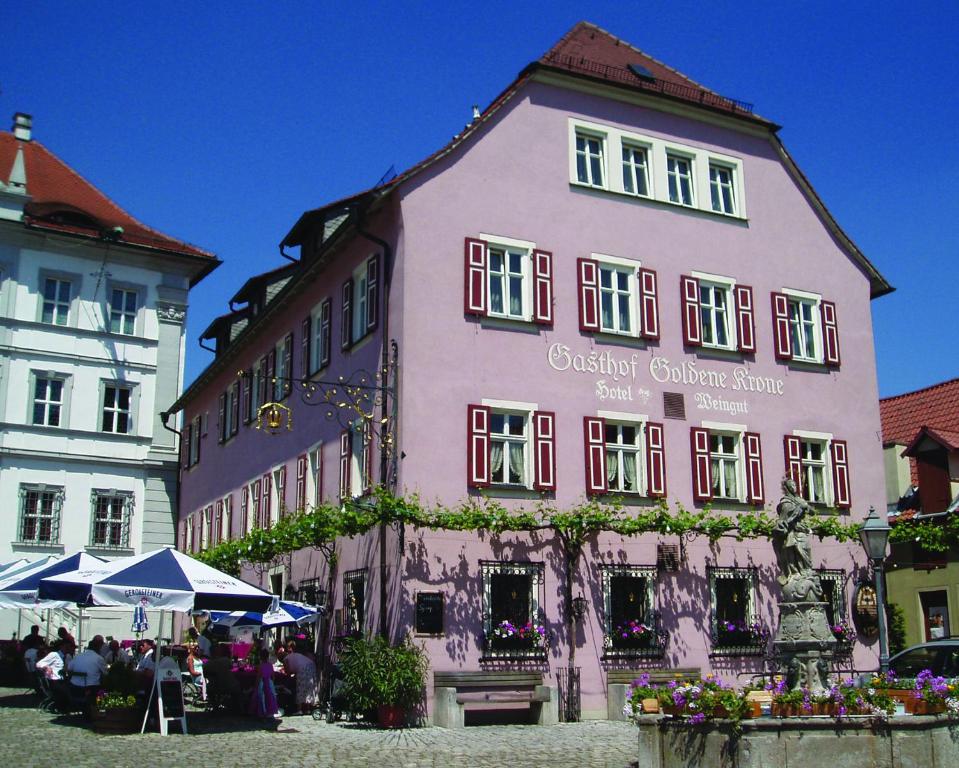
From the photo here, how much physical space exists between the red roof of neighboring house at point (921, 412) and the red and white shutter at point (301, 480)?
15.1 meters

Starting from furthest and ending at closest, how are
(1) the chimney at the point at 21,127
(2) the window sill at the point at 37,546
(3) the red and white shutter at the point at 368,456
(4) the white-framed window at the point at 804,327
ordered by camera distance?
(1) the chimney at the point at 21,127 → (2) the window sill at the point at 37,546 → (4) the white-framed window at the point at 804,327 → (3) the red and white shutter at the point at 368,456

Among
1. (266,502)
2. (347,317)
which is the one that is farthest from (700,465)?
(266,502)

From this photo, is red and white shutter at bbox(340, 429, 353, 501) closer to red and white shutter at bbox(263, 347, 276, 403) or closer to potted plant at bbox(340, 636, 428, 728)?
potted plant at bbox(340, 636, 428, 728)

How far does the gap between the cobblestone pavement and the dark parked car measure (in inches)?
177

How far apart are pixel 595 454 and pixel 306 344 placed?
318 inches

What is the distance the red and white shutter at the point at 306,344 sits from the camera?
26078mm

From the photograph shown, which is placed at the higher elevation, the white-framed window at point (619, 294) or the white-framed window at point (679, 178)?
the white-framed window at point (679, 178)

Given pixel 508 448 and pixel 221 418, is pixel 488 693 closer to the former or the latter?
pixel 508 448

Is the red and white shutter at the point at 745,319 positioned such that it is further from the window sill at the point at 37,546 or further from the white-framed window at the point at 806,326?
the window sill at the point at 37,546

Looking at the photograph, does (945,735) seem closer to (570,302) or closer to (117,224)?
(570,302)

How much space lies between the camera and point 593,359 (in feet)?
71.8

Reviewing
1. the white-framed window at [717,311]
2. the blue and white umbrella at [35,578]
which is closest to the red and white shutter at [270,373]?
the blue and white umbrella at [35,578]

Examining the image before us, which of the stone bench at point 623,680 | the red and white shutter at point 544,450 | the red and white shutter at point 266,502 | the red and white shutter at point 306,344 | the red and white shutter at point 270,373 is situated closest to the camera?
the stone bench at point 623,680

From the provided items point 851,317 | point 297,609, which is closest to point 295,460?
point 297,609
